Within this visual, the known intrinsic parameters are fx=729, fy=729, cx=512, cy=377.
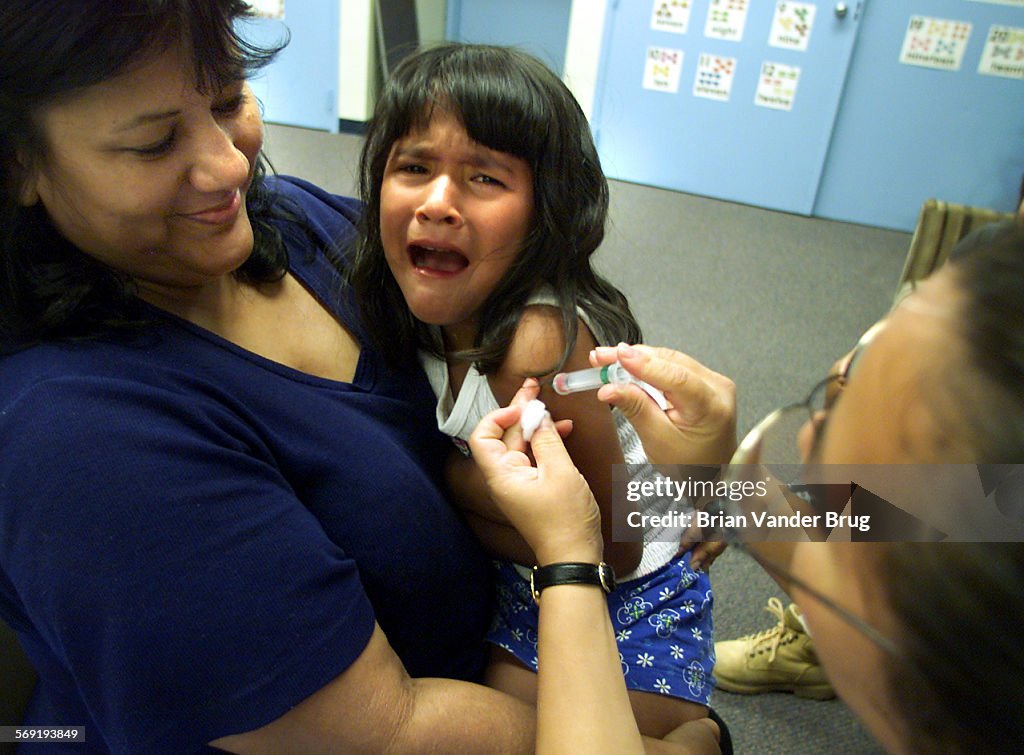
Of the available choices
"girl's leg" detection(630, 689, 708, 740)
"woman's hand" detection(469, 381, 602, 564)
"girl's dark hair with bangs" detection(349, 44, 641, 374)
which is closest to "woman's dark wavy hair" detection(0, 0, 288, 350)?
"girl's dark hair with bangs" detection(349, 44, 641, 374)

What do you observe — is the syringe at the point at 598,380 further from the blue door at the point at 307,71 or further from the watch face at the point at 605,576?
the blue door at the point at 307,71

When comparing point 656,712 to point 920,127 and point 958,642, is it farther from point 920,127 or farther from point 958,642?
point 920,127

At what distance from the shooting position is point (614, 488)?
1.02 m

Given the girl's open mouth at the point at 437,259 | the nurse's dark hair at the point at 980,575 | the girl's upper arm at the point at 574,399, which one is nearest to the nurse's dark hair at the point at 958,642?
the nurse's dark hair at the point at 980,575

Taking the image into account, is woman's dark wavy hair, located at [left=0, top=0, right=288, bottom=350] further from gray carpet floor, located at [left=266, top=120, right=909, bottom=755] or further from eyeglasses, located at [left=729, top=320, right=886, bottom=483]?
gray carpet floor, located at [left=266, top=120, right=909, bottom=755]

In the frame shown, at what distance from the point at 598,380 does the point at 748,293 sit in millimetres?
2721

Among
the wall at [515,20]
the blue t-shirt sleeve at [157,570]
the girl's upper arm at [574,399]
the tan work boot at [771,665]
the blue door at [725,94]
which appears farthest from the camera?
the wall at [515,20]

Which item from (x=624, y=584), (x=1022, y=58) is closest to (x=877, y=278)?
(x=1022, y=58)

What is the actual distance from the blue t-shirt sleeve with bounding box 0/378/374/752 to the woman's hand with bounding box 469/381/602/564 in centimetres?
22

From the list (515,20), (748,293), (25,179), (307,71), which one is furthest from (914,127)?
(25,179)

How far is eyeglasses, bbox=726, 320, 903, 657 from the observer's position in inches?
16.3

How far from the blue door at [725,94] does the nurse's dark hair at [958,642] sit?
14.7 ft

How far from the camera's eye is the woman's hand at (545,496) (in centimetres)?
79

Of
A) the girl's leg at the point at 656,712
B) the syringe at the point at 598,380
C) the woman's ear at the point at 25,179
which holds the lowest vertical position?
the girl's leg at the point at 656,712
